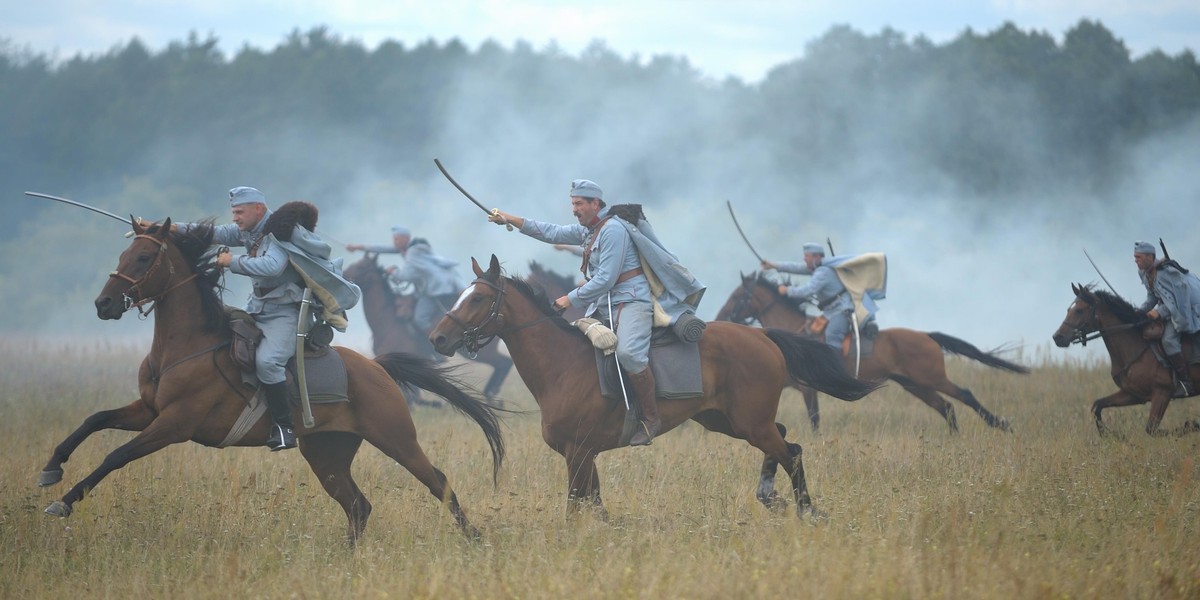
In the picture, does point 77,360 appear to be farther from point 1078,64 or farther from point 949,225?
point 1078,64

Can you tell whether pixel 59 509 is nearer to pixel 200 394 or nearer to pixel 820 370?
pixel 200 394

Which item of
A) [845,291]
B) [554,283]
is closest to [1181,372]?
[845,291]

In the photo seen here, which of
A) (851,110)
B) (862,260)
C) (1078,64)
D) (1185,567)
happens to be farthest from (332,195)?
(1185,567)

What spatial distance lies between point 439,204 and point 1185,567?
34660 millimetres

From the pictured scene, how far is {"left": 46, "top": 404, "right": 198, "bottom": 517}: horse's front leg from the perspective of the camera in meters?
6.93

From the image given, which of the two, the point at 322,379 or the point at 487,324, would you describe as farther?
the point at 487,324

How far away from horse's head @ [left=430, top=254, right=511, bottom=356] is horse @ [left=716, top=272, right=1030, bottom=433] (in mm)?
5597

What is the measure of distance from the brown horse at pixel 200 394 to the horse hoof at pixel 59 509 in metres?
0.25

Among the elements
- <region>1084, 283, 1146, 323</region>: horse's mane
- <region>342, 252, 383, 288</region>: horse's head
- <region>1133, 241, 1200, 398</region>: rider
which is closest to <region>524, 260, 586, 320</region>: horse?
<region>342, 252, 383, 288</region>: horse's head

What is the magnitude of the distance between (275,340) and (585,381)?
2.05m

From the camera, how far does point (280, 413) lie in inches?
300

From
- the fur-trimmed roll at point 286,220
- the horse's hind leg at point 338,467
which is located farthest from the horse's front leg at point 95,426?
the fur-trimmed roll at point 286,220

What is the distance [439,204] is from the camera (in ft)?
130

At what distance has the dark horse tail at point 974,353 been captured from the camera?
13594 mm
